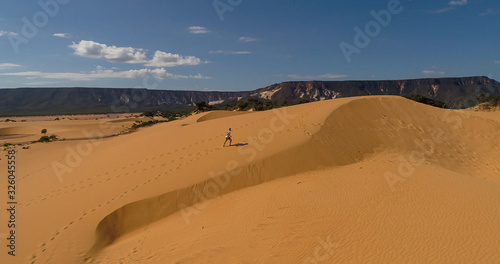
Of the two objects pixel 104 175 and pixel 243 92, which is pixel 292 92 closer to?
pixel 243 92

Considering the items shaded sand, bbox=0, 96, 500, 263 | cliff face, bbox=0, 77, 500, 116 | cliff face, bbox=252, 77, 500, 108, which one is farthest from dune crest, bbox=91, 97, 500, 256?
cliff face, bbox=252, 77, 500, 108

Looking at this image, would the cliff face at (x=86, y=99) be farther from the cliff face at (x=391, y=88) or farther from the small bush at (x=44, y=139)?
the small bush at (x=44, y=139)

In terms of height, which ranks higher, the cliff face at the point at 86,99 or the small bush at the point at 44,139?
the cliff face at the point at 86,99

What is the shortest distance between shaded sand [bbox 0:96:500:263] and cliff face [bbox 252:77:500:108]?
80.7 metres

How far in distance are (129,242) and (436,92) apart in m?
112

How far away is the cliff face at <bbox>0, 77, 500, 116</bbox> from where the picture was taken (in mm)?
91000

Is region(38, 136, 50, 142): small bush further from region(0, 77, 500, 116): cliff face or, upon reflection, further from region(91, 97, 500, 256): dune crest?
region(0, 77, 500, 116): cliff face

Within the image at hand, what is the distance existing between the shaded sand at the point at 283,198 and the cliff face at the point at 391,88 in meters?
80.7

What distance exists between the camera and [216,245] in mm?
6523

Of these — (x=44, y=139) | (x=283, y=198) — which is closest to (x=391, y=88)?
(x=44, y=139)

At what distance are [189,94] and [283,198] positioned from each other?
19914 centimetres

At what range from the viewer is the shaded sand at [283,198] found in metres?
6.04

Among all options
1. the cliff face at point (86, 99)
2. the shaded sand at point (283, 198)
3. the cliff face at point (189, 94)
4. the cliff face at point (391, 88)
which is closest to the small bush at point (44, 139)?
the shaded sand at point (283, 198)

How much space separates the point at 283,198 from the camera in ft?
28.8
